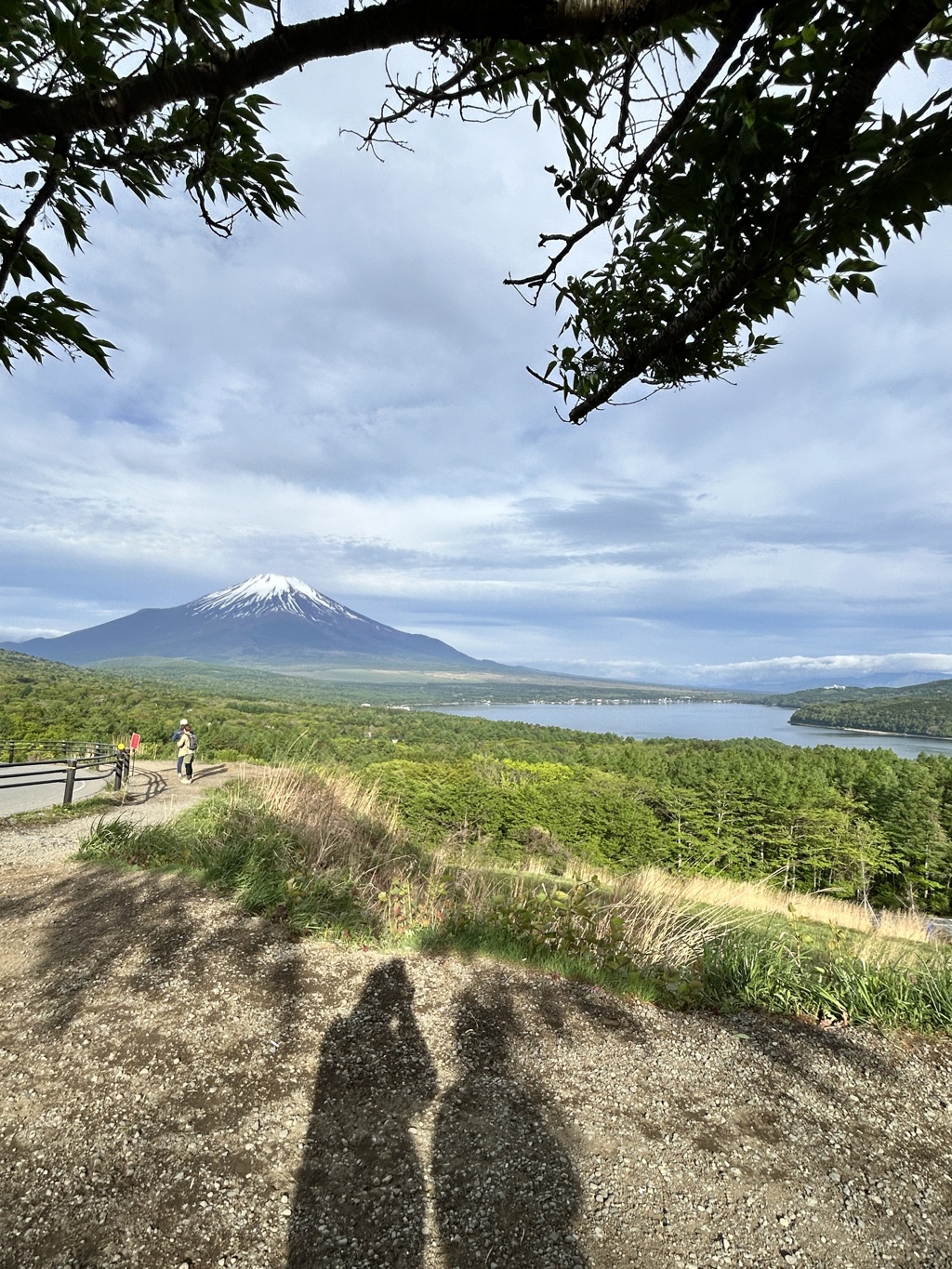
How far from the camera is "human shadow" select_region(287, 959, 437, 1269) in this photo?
6.50 ft

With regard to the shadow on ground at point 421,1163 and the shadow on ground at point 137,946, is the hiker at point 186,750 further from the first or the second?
the shadow on ground at point 421,1163

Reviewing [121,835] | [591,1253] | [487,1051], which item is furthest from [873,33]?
[121,835]

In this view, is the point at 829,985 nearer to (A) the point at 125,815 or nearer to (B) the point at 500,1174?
(B) the point at 500,1174

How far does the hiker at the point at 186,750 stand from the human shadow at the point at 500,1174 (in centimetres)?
1424

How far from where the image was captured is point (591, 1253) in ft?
6.48

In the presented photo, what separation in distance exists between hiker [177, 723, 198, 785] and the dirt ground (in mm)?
11991

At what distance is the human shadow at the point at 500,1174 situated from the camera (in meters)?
1.98

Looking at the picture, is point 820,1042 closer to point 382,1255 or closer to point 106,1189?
point 382,1255

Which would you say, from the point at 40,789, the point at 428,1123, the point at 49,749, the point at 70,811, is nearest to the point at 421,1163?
the point at 428,1123

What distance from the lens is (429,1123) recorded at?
2.54 meters

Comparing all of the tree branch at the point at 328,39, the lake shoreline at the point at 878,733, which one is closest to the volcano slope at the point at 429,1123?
the tree branch at the point at 328,39

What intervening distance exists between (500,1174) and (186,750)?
15404 mm

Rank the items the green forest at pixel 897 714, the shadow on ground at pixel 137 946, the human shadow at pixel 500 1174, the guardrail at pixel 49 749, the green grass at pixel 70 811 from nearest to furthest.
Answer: the human shadow at pixel 500 1174
the shadow on ground at pixel 137 946
the green grass at pixel 70 811
the guardrail at pixel 49 749
the green forest at pixel 897 714

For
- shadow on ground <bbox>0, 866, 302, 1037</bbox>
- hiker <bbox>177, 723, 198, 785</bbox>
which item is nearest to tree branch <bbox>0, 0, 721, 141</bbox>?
shadow on ground <bbox>0, 866, 302, 1037</bbox>
